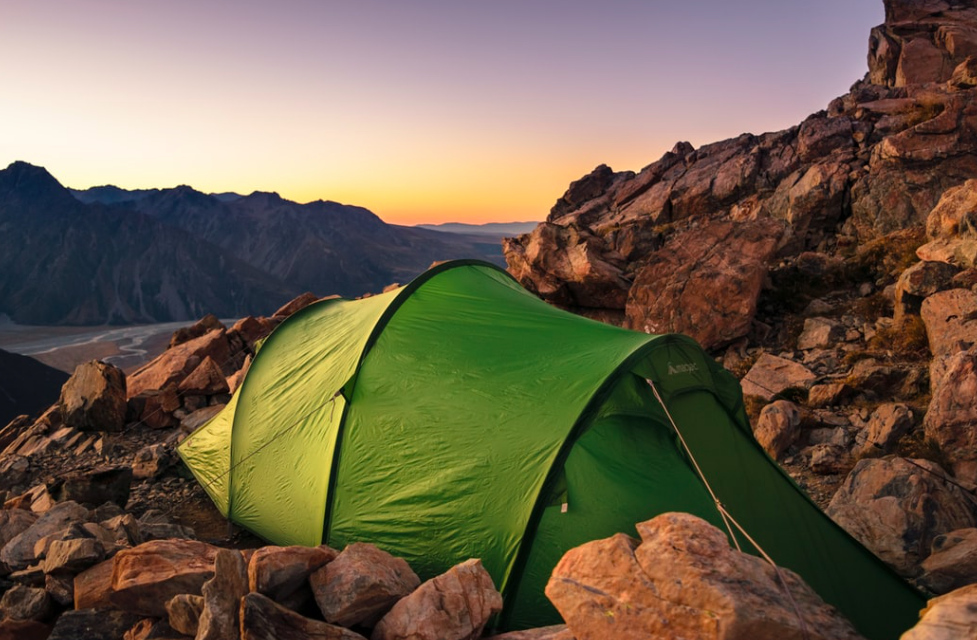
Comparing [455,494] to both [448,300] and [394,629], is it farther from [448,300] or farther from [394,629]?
[448,300]

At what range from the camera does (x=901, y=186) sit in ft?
70.8

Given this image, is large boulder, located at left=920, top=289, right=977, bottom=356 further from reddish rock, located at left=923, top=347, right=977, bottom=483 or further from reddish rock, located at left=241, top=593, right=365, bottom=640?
reddish rock, located at left=241, top=593, right=365, bottom=640

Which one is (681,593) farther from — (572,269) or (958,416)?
(572,269)

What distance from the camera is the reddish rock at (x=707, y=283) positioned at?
14.9 meters

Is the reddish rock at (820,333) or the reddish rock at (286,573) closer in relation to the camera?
the reddish rock at (286,573)

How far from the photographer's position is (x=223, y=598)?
4.53 meters

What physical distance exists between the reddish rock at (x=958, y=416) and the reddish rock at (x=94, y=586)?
10.9 meters

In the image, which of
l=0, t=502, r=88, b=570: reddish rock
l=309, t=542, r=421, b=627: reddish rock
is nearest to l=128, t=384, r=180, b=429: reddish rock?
l=0, t=502, r=88, b=570: reddish rock

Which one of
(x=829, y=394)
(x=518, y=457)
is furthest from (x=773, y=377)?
(x=518, y=457)

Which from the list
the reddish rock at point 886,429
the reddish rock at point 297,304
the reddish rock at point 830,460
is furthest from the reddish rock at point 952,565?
the reddish rock at point 297,304

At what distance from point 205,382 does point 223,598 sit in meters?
10.7

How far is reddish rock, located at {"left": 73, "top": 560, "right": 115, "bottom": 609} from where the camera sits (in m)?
5.34

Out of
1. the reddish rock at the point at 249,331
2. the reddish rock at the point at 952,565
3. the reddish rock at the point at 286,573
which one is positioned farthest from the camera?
the reddish rock at the point at 249,331

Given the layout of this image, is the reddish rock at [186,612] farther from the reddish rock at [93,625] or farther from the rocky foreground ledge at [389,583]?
the reddish rock at [93,625]
